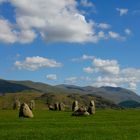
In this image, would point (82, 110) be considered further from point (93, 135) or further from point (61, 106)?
point (61, 106)

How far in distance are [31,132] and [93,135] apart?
5.33 m

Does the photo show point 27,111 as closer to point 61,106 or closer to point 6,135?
point 6,135

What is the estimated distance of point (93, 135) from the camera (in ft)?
95.9

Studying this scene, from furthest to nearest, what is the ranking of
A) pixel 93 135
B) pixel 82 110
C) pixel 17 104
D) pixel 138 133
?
pixel 17 104 → pixel 82 110 → pixel 138 133 → pixel 93 135

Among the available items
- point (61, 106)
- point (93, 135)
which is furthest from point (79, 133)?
point (61, 106)

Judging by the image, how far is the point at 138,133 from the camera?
31172 mm

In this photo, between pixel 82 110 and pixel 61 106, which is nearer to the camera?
pixel 82 110

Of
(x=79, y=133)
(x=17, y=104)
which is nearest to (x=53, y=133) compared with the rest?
(x=79, y=133)

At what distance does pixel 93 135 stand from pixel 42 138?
13.4 feet

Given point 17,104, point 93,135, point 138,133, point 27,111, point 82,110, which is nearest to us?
point 93,135

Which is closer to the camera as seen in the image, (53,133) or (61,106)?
(53,133)

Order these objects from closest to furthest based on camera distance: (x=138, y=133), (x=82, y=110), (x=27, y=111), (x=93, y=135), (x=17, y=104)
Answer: (x=93, y=135)
(x=138, y=133)
(x=27, y=111)
(x=82, y=110)
(x=17, y=104)

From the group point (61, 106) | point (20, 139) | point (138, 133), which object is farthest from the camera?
point (61, 106)

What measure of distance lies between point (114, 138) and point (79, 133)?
12.7ft
